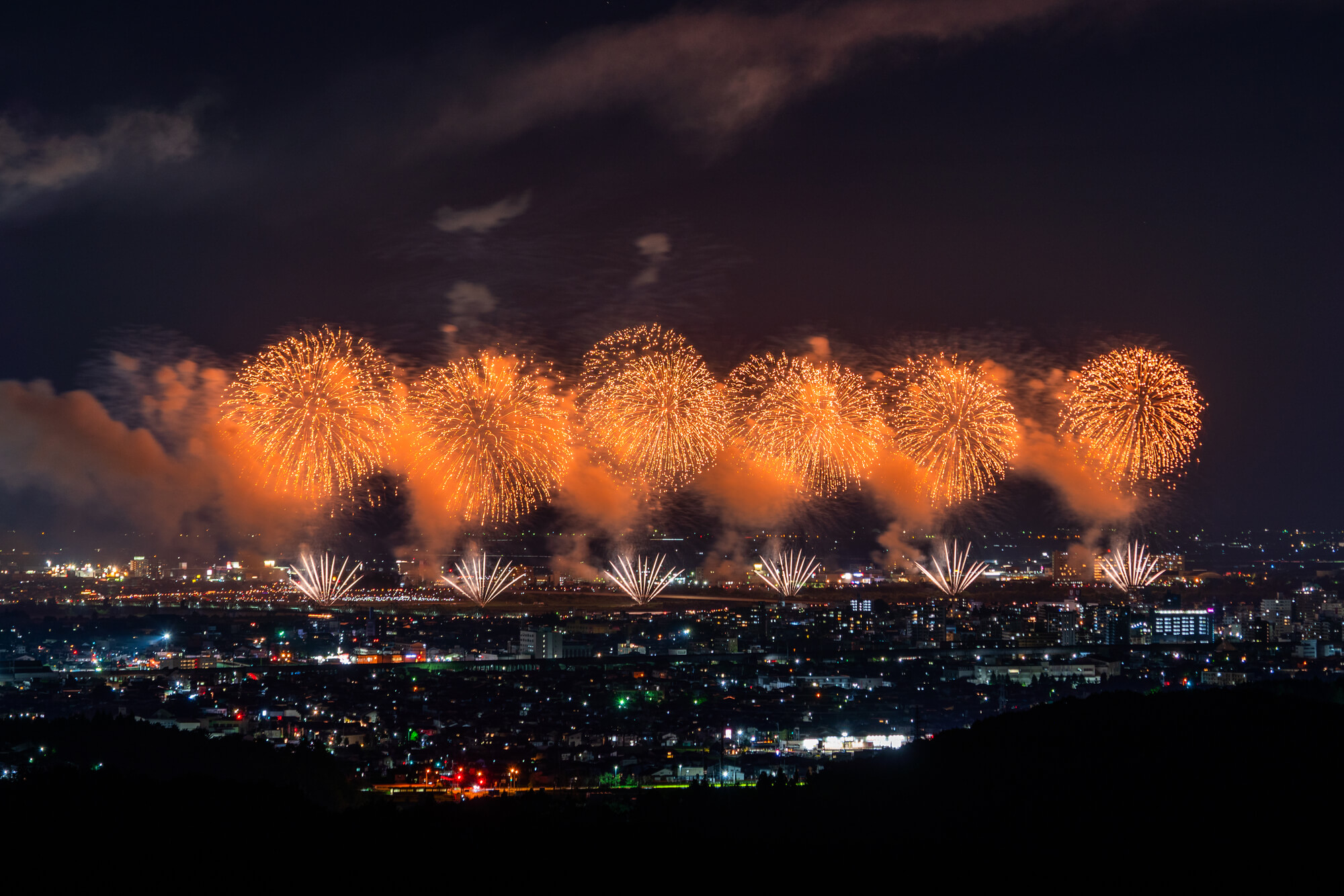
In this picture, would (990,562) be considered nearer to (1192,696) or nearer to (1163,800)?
(1192,696)

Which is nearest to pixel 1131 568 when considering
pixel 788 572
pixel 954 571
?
pixel 954 571

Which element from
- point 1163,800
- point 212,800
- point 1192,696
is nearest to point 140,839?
point 212,800

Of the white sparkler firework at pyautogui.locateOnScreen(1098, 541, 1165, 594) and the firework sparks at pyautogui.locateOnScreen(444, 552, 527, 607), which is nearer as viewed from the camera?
the white sparkler firework at pyautogui.locateOnScreen(1098, 541, 1165, 594)

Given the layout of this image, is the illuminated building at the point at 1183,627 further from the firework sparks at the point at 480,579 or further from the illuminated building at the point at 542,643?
the firework sparks at the point at 480,579

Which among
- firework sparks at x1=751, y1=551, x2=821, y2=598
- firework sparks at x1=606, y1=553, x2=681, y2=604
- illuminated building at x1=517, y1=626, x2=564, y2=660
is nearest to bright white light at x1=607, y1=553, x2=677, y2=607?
firework sparks at x1=606, y1=553, x2=681, y2=604

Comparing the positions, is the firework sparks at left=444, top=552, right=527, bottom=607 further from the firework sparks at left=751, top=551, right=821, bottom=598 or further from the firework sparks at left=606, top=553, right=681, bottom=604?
the firework sparks at left=751, top=551, right=821, bottom=598

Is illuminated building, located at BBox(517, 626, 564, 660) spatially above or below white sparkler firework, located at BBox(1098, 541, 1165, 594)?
below
